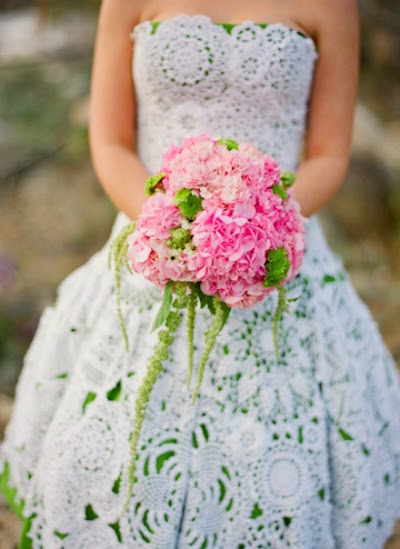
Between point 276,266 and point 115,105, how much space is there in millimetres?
872

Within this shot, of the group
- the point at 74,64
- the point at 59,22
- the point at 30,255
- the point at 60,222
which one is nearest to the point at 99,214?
the point at 60,222

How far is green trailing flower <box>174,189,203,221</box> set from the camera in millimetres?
1373

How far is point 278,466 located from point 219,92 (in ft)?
3.62

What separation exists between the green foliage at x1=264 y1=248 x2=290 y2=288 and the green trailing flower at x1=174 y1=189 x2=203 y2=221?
0.19 metres

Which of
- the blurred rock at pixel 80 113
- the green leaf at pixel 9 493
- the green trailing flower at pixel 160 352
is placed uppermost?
the blurred rock at pixel 80 113

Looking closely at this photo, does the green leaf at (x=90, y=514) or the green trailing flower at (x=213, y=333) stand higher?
the green trailing flower at (x=213, y=333)

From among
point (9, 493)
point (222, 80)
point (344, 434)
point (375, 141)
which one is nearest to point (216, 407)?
point (344, 434)

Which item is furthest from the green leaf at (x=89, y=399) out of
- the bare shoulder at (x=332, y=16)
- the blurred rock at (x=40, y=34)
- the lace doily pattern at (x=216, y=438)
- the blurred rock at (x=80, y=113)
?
the blurred rock at (x=40, y=34)

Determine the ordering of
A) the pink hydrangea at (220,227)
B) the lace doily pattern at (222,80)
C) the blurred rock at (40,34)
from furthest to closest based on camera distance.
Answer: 1. the blurred rock at (40,34)
2. the lace doily pattern at (222,80)
3. the pink hydrangea at (220,227)

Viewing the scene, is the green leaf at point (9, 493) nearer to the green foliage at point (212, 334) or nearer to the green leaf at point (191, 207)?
the green foliage at point (212, 334)

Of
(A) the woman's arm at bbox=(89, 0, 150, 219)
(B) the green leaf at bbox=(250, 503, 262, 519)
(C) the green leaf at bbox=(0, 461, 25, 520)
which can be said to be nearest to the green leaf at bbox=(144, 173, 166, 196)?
(A) the woman's arm at bbox=(89, 0, 150, 219)

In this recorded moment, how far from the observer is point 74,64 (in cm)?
654

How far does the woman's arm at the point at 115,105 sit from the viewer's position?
187 centimetres

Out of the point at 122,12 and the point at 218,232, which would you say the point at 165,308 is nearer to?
the point at 218,232
